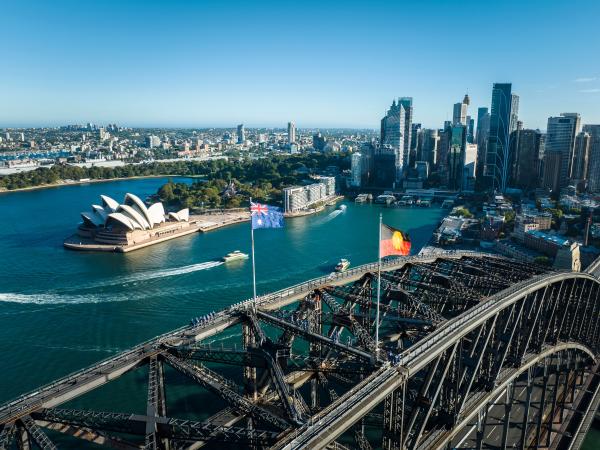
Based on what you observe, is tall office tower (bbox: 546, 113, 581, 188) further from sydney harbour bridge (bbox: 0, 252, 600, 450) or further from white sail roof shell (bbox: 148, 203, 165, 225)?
sydney harbour bridge (bbox: 0, 252, 600, 450)

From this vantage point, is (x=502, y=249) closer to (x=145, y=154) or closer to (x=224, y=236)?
(x=224, y=236)

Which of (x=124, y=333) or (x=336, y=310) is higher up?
Answer: (x=336, y=310)

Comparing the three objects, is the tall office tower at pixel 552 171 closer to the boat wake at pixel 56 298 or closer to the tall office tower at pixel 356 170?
the tall office tower at pixel 356 170

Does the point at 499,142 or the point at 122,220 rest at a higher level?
the point at 499,142

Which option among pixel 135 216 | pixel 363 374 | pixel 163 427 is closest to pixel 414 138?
pixel 135 216

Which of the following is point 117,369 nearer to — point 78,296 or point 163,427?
point 163,427

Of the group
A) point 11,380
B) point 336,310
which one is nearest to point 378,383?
point 336,310
